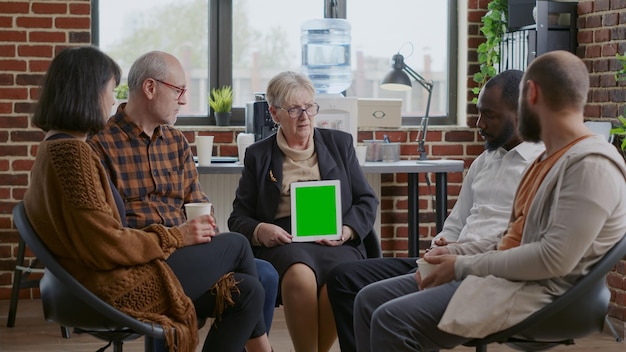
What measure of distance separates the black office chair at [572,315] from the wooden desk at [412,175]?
6.88 ft

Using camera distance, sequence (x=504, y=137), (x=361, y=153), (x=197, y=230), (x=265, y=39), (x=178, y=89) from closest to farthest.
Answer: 1. (x=197, y=230)
2. (x=504, y=137)
3. (x=178, y=89)
4. (x=361, y=153)
5. (x=265, y=39)

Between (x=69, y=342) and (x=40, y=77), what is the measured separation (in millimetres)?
1504

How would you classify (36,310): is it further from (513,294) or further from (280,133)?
(513,294)

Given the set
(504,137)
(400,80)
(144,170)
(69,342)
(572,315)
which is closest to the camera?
(572,315)

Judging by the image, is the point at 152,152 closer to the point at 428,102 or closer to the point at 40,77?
the point at 40,77

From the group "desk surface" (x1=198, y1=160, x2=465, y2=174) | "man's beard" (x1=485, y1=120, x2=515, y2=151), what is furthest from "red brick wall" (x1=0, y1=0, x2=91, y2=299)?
"man's beard" (x1=485, y1=120, x2=515, y2=151)

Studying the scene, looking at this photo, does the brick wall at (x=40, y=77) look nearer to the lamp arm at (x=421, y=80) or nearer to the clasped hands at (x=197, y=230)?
the lamp arm at (x=421, y=80)

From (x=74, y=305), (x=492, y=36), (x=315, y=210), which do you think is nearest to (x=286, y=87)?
(x=315, y=210)

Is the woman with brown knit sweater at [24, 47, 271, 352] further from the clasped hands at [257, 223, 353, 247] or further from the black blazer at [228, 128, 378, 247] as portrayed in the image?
the black blazer at [228, 128, 378, 247]

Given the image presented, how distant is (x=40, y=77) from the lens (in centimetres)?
481

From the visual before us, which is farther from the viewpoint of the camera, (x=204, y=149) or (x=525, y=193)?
(x=204, y=149)

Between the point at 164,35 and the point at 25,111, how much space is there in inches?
35.6

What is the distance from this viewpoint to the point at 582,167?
2.12 metres

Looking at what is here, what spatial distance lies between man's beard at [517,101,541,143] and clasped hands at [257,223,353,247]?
39.5 inches
